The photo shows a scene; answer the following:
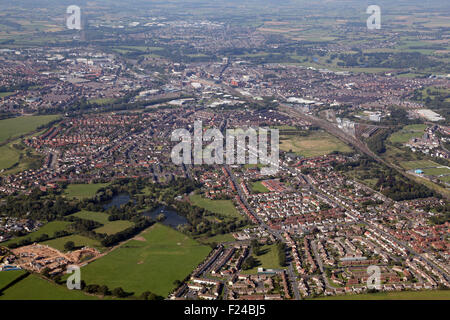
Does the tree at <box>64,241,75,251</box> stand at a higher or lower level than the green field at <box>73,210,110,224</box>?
lower

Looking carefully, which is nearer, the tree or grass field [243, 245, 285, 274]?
grass field [243, 245, 285, 274]

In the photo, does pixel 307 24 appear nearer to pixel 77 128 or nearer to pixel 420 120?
pixel 420 120

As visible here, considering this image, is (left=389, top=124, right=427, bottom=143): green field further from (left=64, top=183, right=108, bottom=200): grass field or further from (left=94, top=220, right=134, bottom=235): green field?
(left=94, top=220, right=134, bottom=235): green field

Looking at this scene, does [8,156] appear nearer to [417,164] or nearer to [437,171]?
[417,164]

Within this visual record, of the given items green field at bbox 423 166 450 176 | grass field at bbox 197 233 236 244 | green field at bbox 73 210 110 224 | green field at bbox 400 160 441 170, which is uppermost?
green field at bbox 400 160 441 170

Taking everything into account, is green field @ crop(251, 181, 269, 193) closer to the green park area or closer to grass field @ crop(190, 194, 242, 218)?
grass field @ crop(190, 194, 242, 218)

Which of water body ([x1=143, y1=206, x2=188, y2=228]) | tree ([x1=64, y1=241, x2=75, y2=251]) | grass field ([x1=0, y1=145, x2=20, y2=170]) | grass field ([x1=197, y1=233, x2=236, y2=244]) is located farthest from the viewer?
grass field ([x1=0, y1=145, x2=20, y2=170])

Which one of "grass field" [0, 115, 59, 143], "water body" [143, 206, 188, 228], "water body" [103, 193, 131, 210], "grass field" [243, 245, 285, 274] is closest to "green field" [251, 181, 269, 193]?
"water body" [143, 206, 188, 228]

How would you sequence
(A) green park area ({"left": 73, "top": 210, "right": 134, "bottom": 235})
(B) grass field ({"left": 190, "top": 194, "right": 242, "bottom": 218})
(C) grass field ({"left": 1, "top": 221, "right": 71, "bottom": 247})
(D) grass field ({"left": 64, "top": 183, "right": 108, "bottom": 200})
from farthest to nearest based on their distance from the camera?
1. (D) grass field ({"left": 64, "top": 183, "right": 108, "bottom": 200})
2. (B) grass field ({"left": 190, "top": 194, "right": 242, "bottom": 218})
3. (A) green park area ({"left": 73, "top": 210, "right": 134, "bottom": 235})
4. (C) grass field ({"left": 1, "top": 221, "right": 71, "bottom": 247})
